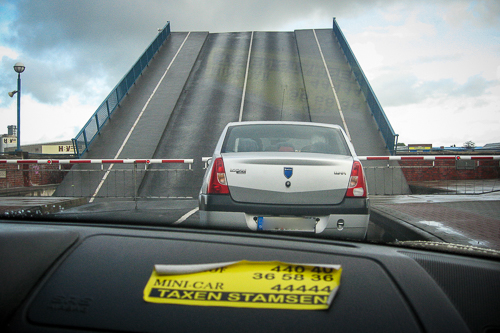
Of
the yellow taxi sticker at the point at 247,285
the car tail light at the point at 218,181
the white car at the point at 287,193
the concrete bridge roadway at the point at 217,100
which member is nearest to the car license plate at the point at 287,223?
the white car at the point at 287,193

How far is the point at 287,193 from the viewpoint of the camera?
3.72 m

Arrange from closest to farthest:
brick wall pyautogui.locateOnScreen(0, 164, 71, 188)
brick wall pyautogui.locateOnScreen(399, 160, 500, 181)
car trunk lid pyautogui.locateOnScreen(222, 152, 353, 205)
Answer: car trunk lid pyautogui.locateOnScreen(222, 152, 353, 205), brick wall pyautogui.locateOnScreen(0, 164, 71, 188), brick wall pyautogui.locateOnScreen(399, 160, 500, 181)

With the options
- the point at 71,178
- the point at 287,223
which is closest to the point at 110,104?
the point at 71,178

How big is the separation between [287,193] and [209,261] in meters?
2.33

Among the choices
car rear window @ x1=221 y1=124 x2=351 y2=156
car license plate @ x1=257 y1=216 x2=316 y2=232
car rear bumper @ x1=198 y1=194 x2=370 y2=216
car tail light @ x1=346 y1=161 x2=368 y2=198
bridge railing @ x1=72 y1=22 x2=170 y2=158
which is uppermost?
bridge railing @ x1=72 y1=22 x2=170 y2=158

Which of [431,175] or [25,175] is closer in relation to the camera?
[25,175]

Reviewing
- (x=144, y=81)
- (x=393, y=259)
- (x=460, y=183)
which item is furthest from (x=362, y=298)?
(x=144, y=81)

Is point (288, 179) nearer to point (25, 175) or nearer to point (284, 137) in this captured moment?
point (284, 137)

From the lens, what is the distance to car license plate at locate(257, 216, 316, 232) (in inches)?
141

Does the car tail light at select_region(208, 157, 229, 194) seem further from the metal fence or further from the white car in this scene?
the metal fence

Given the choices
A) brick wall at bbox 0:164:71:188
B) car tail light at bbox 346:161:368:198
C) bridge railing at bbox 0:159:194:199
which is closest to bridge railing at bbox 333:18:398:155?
bridge railing at bbox 0:159:194:199

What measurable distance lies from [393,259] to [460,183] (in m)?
14.2

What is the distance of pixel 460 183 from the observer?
45.6 feet

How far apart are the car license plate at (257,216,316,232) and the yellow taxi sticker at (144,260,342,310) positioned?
217 centimetres
